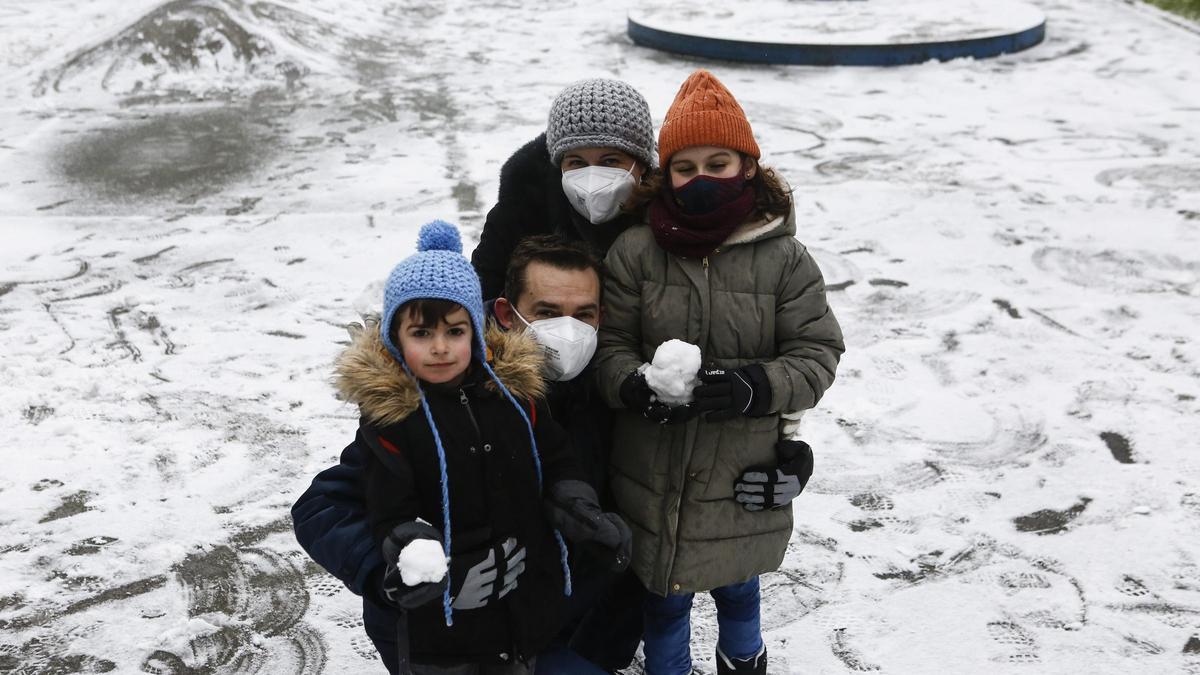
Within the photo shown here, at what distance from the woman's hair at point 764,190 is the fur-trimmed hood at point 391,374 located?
0.45m

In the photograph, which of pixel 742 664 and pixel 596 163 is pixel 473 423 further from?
pixel 742 664

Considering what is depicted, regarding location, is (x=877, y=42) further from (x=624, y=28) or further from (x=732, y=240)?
(x=732, y=240)

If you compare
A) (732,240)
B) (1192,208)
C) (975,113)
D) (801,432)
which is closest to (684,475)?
(732,240)

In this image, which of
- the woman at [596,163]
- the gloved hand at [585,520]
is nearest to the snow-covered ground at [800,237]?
the gloved hand at [585,520]

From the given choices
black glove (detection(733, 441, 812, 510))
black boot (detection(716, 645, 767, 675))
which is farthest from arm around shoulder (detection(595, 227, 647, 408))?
black boot (detection(716, 645, 767, 675))

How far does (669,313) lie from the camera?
212 cm

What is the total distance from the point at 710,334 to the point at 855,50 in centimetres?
794

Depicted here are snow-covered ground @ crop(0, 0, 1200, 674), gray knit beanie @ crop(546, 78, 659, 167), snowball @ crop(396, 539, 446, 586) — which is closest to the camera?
snowball @ crop(396, 539, 446, 586)

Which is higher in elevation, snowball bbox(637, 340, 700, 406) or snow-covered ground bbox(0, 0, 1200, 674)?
snowball bbox(637, 340, 700, 406)

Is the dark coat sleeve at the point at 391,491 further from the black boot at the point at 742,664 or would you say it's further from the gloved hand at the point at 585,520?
the black boot at the point at 742,664

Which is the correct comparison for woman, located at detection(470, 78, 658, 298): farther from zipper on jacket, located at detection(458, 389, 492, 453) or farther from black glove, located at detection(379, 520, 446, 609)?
black glove, located at detection(379, 520, 446, 609)

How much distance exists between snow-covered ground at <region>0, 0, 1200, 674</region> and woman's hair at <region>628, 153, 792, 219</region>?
1.24 metres

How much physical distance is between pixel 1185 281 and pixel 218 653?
4545mm

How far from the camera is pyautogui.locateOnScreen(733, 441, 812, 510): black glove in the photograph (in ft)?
6.98
